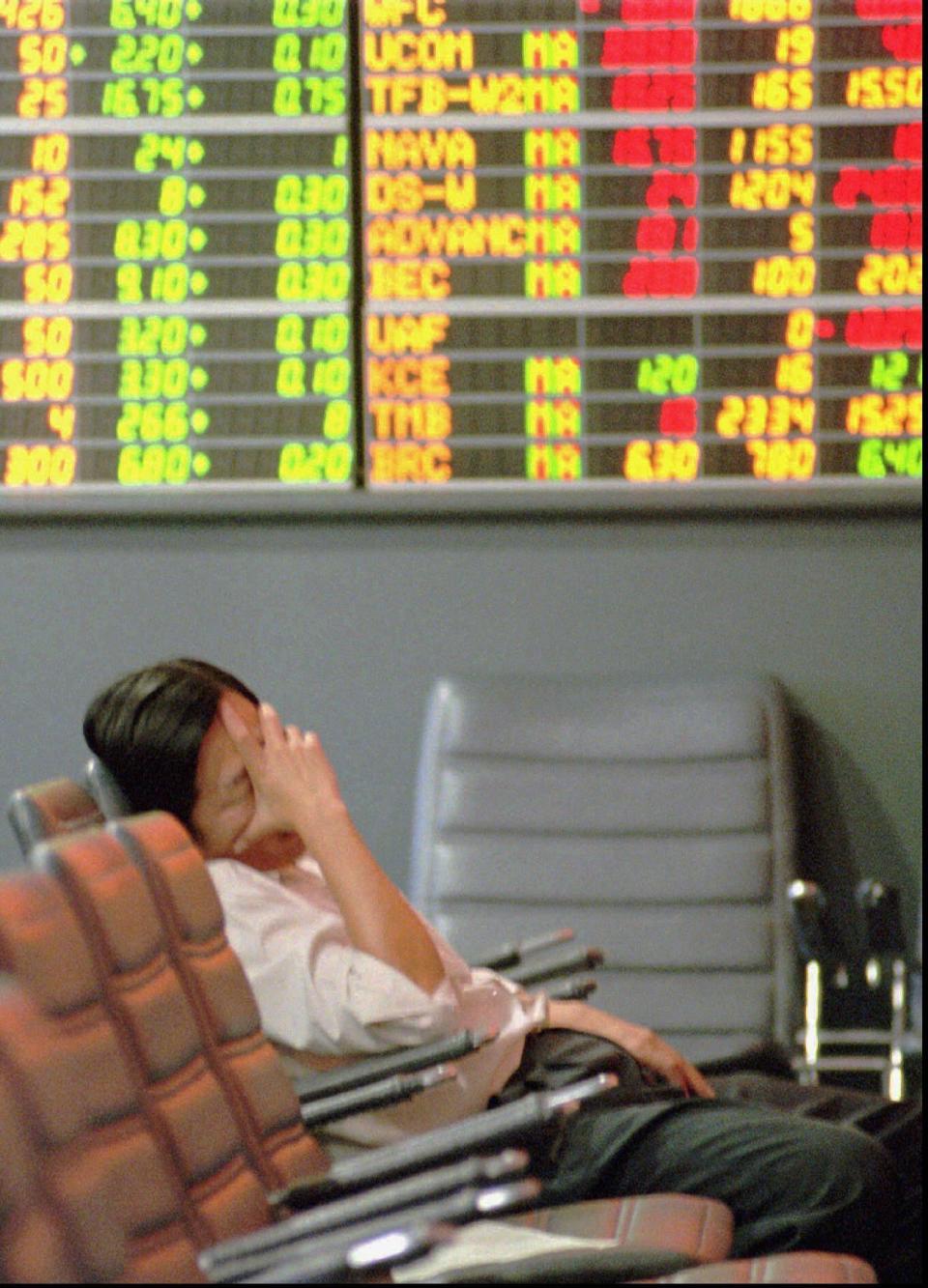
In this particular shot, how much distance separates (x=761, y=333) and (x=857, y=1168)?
1673 mm

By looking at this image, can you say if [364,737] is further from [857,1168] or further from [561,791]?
[857,1168]

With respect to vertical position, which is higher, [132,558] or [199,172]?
[199,172]

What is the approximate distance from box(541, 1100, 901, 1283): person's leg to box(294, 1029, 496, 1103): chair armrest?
0.68 feet

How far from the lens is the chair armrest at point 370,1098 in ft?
6.05

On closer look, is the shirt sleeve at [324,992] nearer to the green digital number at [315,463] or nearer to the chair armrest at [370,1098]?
the chair armrest at [370,1098]

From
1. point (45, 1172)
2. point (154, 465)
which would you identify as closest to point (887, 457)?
point (154, 465)

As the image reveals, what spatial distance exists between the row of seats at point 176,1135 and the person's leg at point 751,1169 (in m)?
0.12

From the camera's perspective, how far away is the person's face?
213cm

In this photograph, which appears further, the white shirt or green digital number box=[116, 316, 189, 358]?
green digital number box=[116, 316, 189, 358]

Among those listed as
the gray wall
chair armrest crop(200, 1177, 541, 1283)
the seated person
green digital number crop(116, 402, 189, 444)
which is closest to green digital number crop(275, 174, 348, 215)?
green digital number crop(116, 402, 189, 444)

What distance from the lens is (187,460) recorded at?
3316mm

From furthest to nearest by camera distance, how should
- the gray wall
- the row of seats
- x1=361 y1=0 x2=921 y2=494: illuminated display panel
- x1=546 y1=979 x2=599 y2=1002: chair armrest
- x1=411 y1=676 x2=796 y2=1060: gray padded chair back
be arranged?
the gray wall
x1=361 y1=0 x2=921 y2=494: illuminated display panel
x1=411 y1=676 x2=796 y2=1060: gray padded chair back
x1=546 y1=979 x2=599 y2=1002: chair armrest
the row of seats

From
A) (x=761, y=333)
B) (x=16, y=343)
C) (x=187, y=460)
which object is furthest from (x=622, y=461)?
(x=16, y=343)

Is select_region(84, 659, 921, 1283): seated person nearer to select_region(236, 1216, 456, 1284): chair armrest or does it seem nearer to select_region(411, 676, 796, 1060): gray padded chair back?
select_region(236, 1216, 456, 1284): chair armrest
